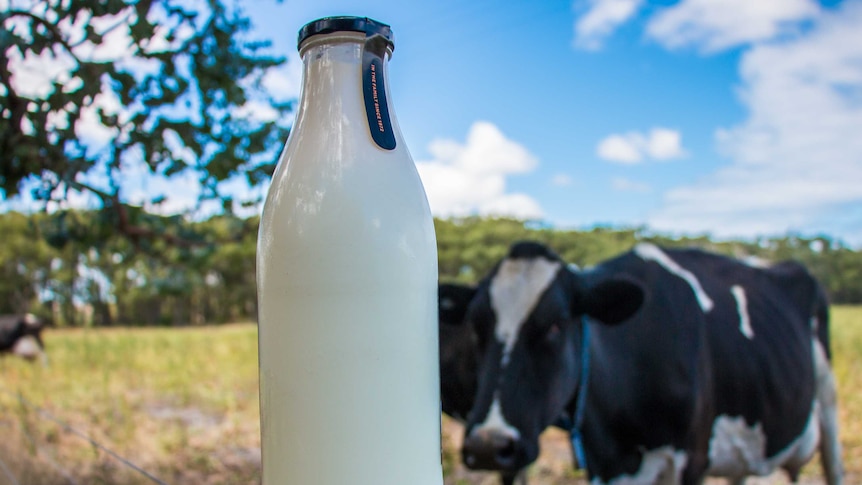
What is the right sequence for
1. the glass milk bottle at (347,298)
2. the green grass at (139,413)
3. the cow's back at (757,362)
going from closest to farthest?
the glass milk bottle at (347,298) → the cow's back at (757,362) → the green grass at (139,413)

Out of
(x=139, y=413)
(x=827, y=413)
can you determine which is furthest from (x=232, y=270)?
(x=827, y=413)

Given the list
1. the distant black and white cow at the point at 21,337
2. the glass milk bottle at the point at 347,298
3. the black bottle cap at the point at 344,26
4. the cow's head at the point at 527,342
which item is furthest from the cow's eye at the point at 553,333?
the distant black and white cow at the point at 21,337

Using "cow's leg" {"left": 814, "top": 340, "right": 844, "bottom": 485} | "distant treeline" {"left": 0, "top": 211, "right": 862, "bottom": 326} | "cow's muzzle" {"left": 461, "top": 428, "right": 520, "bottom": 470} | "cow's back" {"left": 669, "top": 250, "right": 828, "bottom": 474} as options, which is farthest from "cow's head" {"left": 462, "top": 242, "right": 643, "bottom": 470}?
"distant treeline" {"left": 0, "top": 211, "right": 862, "bottom": 326}

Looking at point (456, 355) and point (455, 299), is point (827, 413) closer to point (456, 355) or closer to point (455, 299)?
point (456, 355)

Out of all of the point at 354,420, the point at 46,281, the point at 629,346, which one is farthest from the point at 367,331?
the point at 46,281

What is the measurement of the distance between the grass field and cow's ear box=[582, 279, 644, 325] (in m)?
1.78

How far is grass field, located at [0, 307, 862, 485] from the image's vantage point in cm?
452

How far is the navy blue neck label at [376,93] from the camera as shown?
36.4 inches

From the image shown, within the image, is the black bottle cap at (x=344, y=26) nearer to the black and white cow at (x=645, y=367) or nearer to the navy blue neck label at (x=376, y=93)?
the navy blue neck label at (x=376, y=93)

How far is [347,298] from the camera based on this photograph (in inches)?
34.6

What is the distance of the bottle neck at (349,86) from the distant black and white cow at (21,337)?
45.3 ft

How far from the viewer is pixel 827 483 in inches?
172

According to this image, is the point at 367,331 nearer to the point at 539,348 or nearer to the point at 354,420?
the point at 354,420

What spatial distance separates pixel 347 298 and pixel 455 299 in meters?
1.79
